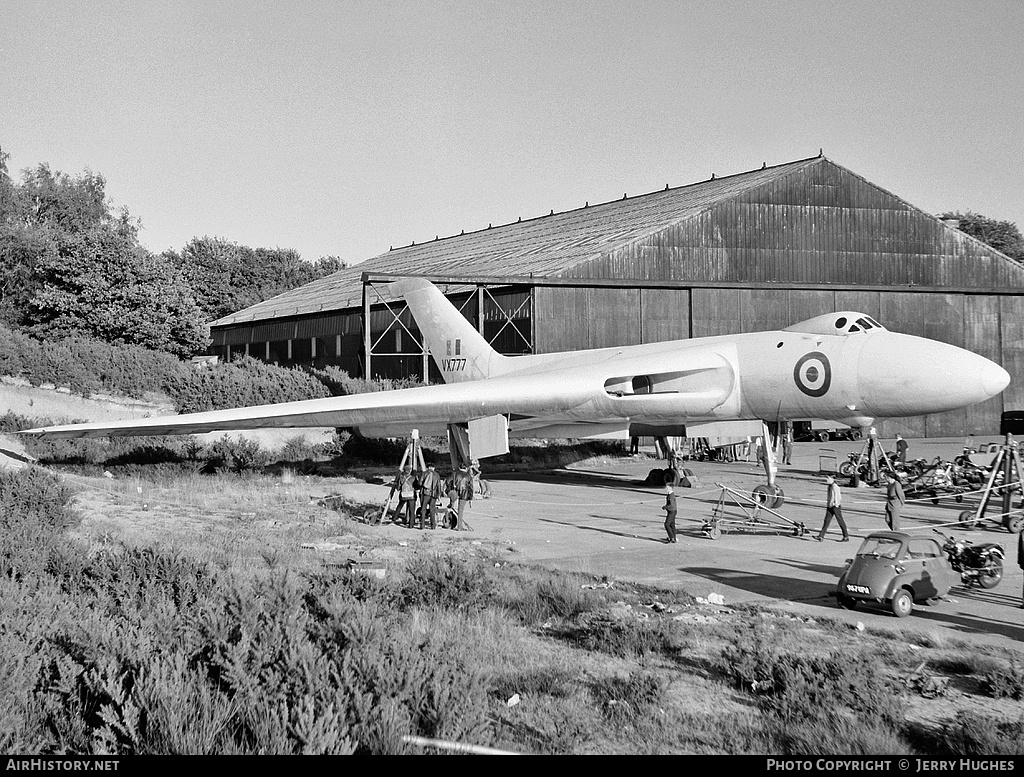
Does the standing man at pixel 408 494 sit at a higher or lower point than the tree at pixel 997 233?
lower

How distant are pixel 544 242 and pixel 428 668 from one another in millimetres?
46654

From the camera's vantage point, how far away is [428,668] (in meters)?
7.28

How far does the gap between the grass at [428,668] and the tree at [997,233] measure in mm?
100166

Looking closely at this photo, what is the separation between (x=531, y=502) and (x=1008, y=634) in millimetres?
14589

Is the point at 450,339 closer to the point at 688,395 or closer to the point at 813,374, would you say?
the point at 688,395

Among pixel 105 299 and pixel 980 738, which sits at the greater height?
pixel 105 299

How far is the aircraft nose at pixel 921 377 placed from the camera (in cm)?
1884

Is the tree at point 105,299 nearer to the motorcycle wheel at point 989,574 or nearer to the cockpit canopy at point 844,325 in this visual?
the cockpit canopy at point 844,325

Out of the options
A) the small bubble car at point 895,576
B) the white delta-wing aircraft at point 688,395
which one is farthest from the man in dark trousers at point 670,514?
the small bubble car at point 895,576

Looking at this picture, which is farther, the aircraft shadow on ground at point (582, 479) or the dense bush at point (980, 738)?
the aircraft shadow on ground at point (582, 479)

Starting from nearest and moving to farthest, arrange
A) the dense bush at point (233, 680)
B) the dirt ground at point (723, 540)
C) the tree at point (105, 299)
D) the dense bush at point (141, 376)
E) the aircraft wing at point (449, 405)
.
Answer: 1. the dense bush at point (233, 680)
2. the dirt ground at point (723, 540)
3. the aircraft wing at point (449, 405)
4. the dense bush at point (141, 376)
5. the tree at point (105, 299)

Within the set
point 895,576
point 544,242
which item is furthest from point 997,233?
point 895,576

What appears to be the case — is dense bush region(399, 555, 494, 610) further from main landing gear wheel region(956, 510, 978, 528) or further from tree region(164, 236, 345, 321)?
tree region(164, 236, 345, 321)
